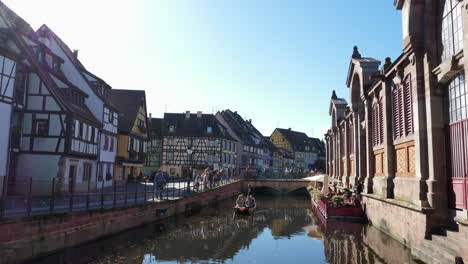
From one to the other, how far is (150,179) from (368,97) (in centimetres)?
3133

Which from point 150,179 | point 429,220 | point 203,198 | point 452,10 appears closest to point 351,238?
point 429,220

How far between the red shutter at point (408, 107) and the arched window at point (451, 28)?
305 cm

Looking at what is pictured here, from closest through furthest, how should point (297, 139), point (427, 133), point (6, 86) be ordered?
point (427, 133)
point (6, 86)
point (297, 139)

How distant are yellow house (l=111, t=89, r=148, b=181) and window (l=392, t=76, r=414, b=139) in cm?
2650

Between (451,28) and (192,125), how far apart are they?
50820mm

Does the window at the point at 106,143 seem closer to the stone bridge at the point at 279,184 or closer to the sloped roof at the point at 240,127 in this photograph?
the stone bridge at the point at 279,184

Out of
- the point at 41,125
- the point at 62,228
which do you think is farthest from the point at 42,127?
the point at 62,228

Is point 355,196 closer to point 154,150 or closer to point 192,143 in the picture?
Result: point 192,143

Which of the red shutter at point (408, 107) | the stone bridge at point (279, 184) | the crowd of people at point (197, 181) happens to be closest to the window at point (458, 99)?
the red shutter at point (408, 107)

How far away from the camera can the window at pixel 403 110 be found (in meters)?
16.4

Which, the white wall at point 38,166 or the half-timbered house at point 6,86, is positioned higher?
the half-timbered house at point 6,86

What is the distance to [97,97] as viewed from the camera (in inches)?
1203

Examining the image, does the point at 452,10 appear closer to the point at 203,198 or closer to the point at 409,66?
the point at 409,66

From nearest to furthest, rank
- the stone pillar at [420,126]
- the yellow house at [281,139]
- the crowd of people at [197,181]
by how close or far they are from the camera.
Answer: the stone pillar at [420,126] → the crowd of people at [197,181] → the yellow house at [281,139]
